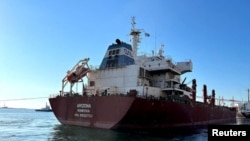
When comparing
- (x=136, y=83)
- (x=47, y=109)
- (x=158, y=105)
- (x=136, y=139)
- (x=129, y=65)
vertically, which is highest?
(x=129, y=65)

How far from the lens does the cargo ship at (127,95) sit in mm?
24344

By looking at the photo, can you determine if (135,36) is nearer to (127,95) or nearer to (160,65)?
(160,65)

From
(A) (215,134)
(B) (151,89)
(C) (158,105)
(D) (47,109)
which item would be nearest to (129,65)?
(B) (151,89)

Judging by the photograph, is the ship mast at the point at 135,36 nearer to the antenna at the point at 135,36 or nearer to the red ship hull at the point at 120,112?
the antenna at the point at 135,36

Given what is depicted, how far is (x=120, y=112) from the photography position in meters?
23.7

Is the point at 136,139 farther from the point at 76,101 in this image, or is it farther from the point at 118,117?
the point at 76,101

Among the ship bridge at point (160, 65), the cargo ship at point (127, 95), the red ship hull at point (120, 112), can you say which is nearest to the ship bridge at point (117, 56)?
the cargo ship at point (127, 95)

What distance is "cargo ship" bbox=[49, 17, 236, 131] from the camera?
79.9 ft

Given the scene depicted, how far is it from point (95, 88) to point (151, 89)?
22.1ft

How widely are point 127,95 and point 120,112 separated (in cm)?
179

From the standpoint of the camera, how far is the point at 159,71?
32.6 meters

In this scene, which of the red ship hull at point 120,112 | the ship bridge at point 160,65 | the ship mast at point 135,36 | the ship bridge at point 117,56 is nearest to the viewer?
the red ship hull at point 120,112

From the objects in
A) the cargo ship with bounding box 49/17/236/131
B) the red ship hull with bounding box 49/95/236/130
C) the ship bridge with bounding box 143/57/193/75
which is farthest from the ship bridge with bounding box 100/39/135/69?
the red ship hull with bounding box 49/95/236/130

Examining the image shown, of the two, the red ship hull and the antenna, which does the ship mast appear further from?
the red ship hull
